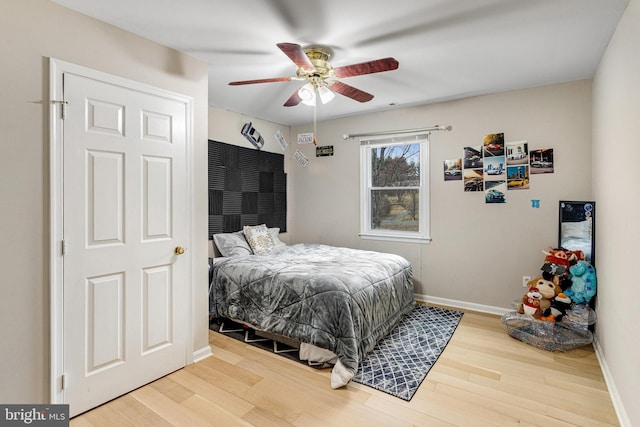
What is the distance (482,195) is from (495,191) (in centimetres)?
14

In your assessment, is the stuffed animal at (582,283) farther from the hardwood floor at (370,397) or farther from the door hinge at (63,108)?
the door hinge at (63,108)

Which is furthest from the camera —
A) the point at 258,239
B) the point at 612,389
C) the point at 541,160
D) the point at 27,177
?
the point at 258,239

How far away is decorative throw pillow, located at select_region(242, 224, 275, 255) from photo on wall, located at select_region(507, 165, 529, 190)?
284 centimetres

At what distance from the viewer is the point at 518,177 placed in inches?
135

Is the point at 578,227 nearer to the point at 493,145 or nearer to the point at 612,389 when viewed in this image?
the point at 493,145

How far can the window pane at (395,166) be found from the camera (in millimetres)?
4184

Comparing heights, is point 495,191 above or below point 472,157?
below

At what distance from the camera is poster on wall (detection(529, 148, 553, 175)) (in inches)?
130

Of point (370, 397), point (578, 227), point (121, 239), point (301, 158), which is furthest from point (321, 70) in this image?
point (578, 227)

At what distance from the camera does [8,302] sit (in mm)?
1711

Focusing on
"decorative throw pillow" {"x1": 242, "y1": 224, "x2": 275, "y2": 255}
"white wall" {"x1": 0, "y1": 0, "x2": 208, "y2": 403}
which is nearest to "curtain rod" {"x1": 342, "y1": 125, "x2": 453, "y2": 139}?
"decorative throw pillow" {"x1": 242, "y1": 224, "x2": 275, "y2": 255}

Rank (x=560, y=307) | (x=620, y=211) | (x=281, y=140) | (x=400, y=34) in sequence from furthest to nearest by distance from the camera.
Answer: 1. (x=281, y=140)
2. (x=560, y=307)
3. (x=400, y=34)
4. (x=620, y=211)

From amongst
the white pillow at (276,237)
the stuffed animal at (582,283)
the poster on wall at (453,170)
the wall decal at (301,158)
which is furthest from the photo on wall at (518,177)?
the white pillow at (276,237)

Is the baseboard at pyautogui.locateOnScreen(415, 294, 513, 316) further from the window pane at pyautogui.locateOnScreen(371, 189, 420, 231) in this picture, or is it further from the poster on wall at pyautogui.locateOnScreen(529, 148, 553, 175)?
the poster on wall at pyautogui.locateOnScreen(529, 148, 553, 175)
